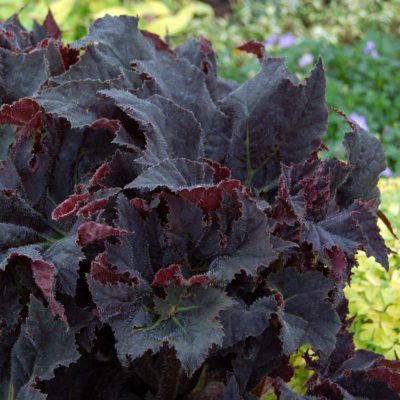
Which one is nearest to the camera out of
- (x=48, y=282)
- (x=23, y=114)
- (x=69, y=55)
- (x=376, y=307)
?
(x=48, y=282)

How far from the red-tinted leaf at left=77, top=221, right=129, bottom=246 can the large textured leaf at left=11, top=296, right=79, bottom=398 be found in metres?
0.15

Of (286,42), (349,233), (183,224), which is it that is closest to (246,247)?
(183,224)

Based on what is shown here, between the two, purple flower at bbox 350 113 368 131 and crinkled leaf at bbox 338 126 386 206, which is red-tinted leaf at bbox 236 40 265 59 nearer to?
crinkled leaf at bbox 338 126 386 206

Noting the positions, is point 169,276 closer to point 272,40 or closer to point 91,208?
point 91,208

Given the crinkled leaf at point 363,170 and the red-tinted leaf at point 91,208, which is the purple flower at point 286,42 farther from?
the red-tinted leaf at point 91,208

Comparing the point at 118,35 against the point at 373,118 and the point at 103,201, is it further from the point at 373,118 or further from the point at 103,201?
the point at 373,118

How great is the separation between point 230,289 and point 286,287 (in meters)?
0.12

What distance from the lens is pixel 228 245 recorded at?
135cm

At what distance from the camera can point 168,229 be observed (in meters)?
1.36

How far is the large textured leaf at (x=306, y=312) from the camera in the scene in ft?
4.47

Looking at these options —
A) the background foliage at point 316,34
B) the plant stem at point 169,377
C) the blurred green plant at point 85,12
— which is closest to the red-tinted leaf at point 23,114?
the plant stem at point 169,377

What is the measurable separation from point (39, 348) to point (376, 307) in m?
1.06

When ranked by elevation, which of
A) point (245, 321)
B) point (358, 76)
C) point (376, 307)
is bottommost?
point (358, 76)

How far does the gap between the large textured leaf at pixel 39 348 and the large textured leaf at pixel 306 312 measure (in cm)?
41
